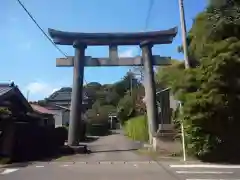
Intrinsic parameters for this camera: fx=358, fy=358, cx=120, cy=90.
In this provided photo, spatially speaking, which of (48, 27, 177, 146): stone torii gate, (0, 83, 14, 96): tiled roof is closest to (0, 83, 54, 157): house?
(0, 83, 14, 96): tiled roof

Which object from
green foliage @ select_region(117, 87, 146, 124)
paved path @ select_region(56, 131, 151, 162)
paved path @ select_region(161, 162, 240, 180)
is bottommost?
paved path @ select_region(161, 162, 240, 180)

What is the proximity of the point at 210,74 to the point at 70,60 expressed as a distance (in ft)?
39.4

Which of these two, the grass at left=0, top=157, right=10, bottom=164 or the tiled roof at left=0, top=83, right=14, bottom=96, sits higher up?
the tiled roof at left=0, top=83, right=14, bottom=96

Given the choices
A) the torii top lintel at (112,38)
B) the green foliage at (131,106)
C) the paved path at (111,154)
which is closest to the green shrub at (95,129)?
the green foliage at (131,106)

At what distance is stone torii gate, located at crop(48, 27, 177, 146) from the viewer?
80.6ft

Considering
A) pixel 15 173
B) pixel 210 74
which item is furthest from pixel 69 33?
pixel 15 173

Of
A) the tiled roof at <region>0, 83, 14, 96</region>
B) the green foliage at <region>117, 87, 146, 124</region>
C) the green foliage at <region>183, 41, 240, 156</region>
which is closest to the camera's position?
the green foliage at <region>183, 41, 240, 156</region>

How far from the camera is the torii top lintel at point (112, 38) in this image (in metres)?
24.8

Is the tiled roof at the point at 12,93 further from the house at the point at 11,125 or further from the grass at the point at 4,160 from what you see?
the grass at the point at 4,160

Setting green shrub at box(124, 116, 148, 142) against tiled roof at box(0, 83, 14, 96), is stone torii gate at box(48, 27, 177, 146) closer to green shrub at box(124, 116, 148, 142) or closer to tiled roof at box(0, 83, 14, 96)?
tiled roof at box(0, 83, 14, 96)

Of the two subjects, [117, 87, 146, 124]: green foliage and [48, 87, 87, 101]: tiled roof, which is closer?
[117, 87, 146, 124]: green foliage

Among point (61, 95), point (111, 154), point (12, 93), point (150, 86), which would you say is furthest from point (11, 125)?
point (61, 95)

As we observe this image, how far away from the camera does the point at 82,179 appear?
11.1 meters

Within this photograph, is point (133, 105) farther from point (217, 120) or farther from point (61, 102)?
point (217, 120)
